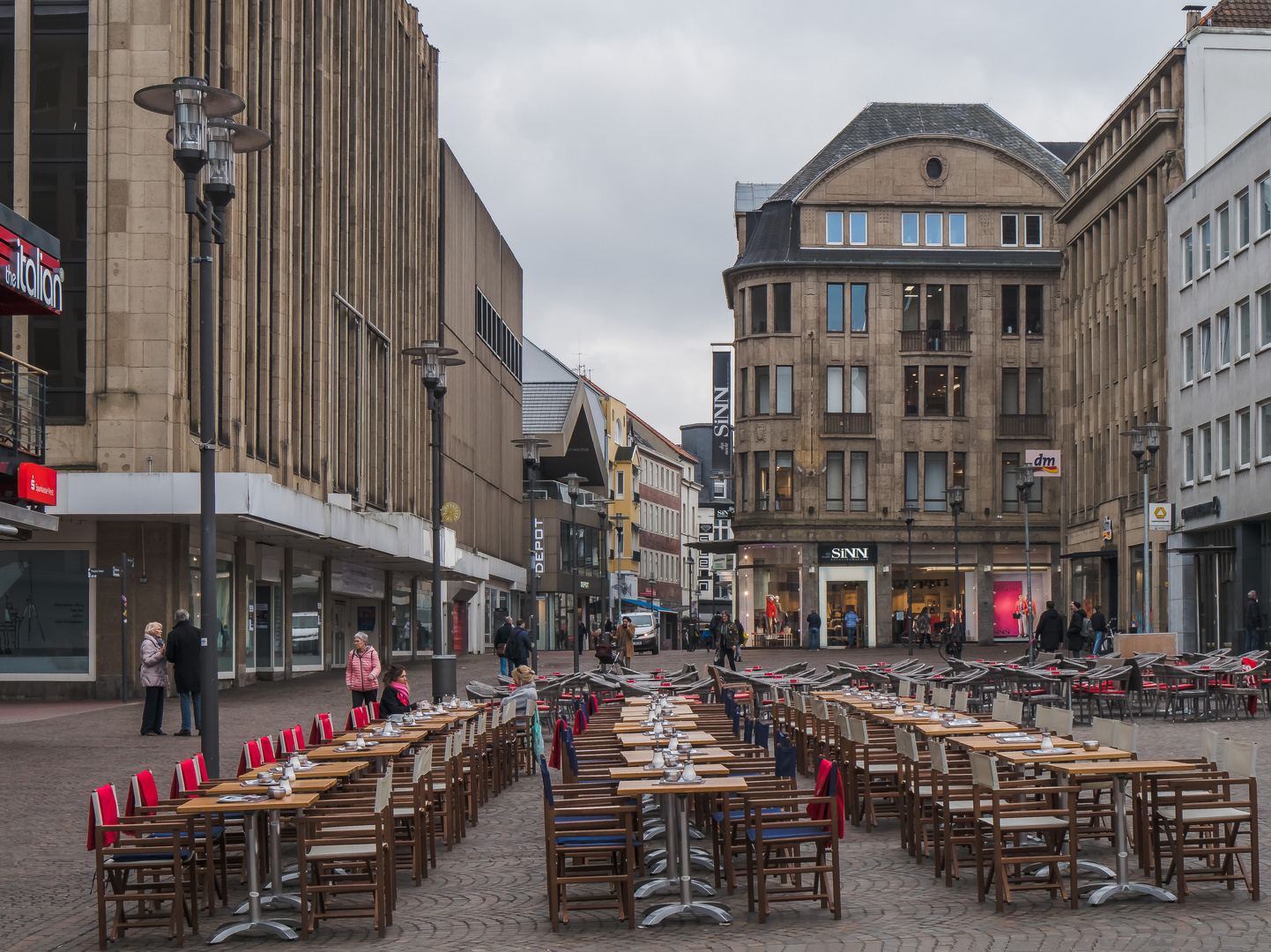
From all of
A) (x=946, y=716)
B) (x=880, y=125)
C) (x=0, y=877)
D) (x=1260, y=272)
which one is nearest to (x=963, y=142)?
(x=880, y=125)

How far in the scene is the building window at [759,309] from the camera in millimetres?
68938

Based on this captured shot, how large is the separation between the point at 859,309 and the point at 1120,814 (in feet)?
195

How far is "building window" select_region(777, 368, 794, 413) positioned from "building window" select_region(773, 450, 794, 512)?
1762mm

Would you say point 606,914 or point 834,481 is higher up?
point 834,481

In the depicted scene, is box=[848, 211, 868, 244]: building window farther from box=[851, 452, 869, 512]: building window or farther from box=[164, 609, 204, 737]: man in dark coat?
box=[164, 609, 204, 737]: man in dark coat

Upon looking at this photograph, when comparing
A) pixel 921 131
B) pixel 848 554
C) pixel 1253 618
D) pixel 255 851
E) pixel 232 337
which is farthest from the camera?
pixel 921 131

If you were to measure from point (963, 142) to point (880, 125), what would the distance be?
6091 millimetres

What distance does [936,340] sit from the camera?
6950cm

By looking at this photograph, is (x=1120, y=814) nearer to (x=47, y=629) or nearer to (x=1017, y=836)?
(x=1017, y=836)

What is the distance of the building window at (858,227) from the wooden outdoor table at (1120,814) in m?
59.6

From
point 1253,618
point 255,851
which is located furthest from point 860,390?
point 255,851

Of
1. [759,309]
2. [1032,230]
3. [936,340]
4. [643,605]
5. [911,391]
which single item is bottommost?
[643,605]

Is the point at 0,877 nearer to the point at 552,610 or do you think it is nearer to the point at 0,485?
the point at 0,485

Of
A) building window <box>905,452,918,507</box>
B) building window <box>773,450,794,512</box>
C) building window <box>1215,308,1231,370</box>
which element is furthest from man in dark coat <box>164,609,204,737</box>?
building window <box>905,452,918,507</box>
